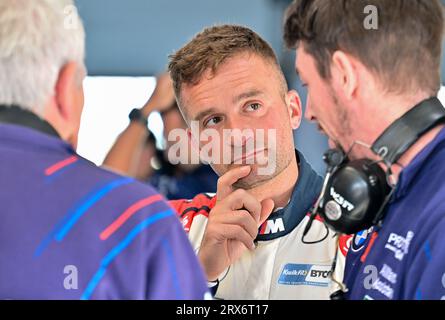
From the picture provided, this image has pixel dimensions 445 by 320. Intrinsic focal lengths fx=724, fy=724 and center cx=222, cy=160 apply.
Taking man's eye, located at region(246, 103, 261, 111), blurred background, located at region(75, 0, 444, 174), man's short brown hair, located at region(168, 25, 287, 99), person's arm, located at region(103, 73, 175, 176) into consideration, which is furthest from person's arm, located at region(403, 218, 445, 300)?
blurred background, located at region(75, 0, 444, 174)

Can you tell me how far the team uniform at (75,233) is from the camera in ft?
3.19

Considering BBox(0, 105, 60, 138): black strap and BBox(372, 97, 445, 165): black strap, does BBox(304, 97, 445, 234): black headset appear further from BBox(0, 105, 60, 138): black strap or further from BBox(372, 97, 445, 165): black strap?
BBox(0, 105, 60, 138): black strap

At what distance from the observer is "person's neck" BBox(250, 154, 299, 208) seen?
173 cm

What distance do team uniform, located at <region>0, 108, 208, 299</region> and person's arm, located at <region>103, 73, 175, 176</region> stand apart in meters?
1.04

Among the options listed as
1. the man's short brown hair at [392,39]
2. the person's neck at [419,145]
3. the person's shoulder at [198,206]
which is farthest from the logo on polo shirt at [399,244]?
the person's shoulder at [198,206]

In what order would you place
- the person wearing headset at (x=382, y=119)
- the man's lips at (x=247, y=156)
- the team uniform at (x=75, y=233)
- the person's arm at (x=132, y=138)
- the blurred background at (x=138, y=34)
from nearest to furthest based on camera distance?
the team uniform at (x=75, y=233) → the person wearing headset at (x=382, y=119) → the man's lips at (x=247, y=156) → the person's arm at (x=132, y=138) → the blurred background at (x=138, y=34)

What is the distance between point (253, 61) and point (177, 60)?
19 cm

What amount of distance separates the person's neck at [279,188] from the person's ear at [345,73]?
51 centimetres

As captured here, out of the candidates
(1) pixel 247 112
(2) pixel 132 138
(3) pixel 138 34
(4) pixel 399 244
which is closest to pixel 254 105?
(1) pixel 247 112

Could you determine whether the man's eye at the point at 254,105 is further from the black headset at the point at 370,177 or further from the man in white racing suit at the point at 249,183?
the black headset at the point at 370,177

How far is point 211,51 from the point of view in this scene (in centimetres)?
178

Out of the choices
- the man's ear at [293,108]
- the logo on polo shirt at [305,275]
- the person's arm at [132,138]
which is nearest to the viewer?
the logo on polo shirt at [305,275]

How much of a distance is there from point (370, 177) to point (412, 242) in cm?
13

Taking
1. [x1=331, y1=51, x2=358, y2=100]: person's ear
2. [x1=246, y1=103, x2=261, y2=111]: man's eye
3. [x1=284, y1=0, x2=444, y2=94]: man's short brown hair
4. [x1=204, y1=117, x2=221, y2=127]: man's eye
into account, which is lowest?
[x1=204, y1=117, x2=221, y2=127]: man's eye
